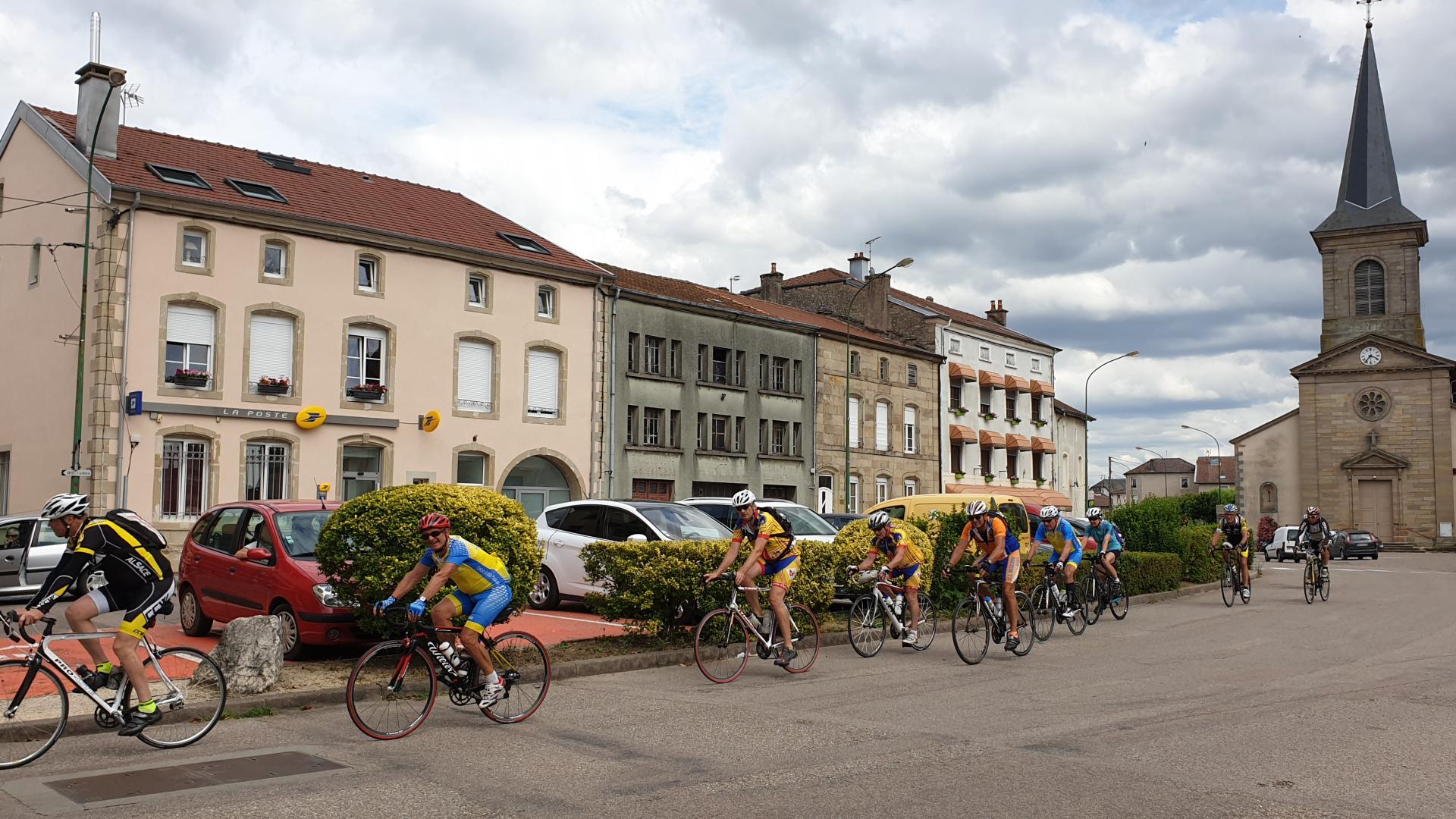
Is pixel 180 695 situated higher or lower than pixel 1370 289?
lower

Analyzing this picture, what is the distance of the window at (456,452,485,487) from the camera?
3316 cm

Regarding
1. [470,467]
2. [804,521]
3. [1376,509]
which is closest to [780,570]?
[804,521]

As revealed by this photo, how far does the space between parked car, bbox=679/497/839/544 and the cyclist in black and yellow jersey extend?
11.1 m

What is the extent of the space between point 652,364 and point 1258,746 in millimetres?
31887

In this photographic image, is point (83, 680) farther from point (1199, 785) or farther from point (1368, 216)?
point (1368, 216)

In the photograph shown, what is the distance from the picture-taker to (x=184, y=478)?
2755 centimetres

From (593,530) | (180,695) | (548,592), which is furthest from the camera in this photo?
(548,592)

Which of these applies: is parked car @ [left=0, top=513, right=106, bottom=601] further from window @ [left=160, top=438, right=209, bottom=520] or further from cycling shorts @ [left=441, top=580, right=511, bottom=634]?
cycling shorts @ [left=441, top=580, right=511, bottom=634]

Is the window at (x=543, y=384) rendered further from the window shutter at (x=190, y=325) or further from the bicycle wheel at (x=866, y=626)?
the bicycle wheel at (x=866, y=626)

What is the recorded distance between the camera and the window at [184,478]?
27.3m

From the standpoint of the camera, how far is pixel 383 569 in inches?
406

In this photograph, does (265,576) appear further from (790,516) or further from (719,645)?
(790,516)

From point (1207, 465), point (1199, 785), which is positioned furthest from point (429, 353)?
point (1207, 465)

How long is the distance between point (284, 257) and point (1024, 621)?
22.4 metres
